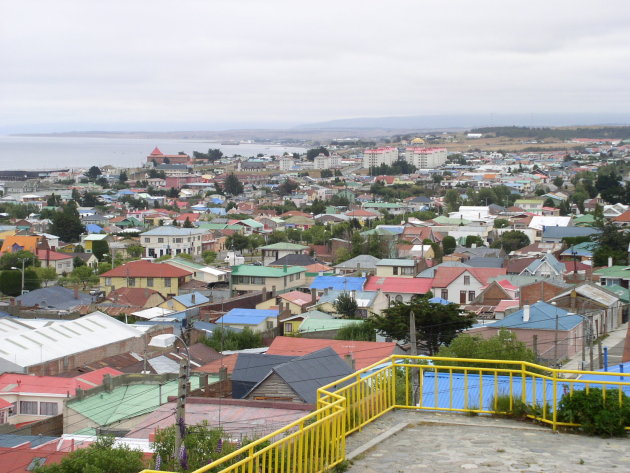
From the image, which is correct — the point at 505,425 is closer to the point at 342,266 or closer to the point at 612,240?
the point at 342,266

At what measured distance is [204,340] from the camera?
62.2 feet

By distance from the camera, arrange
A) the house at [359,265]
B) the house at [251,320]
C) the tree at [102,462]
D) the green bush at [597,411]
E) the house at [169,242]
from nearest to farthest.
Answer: the green bush at [597,411] < the tree at [102,462] < the house at [251,320] < the house at [359,265] < the house at [169,242]

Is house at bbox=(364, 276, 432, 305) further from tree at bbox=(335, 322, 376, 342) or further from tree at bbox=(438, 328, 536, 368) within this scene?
tree at bbox=(438, 328, 536, 368)

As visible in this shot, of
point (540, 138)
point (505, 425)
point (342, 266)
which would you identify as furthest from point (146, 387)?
point (540, 138)

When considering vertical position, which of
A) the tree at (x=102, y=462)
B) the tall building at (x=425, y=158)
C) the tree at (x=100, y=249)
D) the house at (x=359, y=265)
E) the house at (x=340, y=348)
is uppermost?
the tall building at (x=425, y=158)

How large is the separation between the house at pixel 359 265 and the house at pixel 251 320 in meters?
8.49

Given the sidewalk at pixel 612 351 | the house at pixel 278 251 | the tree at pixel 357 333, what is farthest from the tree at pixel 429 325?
the house at pixel 278 251

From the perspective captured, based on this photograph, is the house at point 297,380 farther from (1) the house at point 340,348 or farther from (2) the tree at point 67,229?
(2) the tree at point 67,229

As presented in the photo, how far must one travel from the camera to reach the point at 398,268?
95.9ft

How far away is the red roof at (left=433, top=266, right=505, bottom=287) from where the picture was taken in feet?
84.9

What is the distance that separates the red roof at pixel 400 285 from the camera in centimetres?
2522

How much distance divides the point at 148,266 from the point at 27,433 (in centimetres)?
1656

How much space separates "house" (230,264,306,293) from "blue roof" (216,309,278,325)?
5.77 m

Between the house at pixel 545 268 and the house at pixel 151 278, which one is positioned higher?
the house at pixel 545 268
